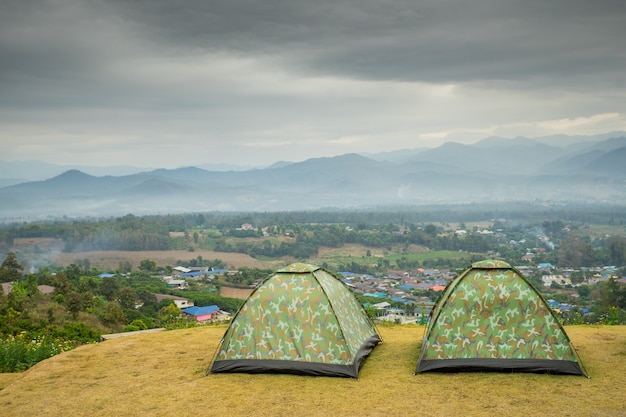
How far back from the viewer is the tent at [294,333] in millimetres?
9398

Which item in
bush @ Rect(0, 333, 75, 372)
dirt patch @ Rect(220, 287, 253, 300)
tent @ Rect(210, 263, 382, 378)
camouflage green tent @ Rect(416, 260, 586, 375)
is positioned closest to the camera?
camouflage green tent @ Rect(416, 260, 586, 375)

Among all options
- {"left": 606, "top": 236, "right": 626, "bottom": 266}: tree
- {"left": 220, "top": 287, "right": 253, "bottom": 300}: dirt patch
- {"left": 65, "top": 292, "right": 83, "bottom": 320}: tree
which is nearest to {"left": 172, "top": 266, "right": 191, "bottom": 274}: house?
{"left": 220, "top": 287, "right": 253, "bottom": 300}: dirt patch

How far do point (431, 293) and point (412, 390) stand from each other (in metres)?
40.3

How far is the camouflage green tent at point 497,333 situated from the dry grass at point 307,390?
0.20 metres

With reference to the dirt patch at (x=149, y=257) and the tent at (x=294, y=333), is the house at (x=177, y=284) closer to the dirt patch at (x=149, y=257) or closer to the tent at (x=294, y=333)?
the dirt patch at (x=149, y=257)

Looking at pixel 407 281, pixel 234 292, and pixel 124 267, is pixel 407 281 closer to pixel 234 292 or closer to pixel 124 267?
pixel 234 292

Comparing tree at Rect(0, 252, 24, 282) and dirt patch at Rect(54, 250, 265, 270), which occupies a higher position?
tree at Rect(0, 252, 24, 282)

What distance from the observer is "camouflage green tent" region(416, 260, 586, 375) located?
904 centimetres

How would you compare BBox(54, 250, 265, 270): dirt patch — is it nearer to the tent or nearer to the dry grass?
the dry grass

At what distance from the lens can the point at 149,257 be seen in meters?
83.2

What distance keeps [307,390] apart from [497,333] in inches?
126

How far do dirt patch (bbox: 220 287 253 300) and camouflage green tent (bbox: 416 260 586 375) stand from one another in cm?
4136

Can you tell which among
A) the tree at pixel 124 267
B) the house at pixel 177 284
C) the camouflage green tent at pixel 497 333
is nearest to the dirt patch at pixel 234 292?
the house at pixel 177 284

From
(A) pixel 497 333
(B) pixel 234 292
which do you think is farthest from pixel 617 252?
(A) pixel 497 333
